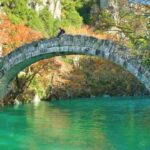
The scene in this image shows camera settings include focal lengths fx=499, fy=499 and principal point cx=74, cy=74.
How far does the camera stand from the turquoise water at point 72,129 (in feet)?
51.1

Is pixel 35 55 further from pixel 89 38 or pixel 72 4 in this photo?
pixel 72 4

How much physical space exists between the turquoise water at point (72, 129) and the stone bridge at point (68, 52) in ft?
6.64

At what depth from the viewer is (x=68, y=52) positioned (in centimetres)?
2478

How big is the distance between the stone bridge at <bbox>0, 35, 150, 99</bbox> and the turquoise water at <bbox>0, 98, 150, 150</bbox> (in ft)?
6.64

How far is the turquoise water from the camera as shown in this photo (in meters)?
15.6

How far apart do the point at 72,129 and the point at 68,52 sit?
6557 mm

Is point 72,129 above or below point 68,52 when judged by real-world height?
below

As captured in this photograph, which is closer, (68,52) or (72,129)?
(72,129)

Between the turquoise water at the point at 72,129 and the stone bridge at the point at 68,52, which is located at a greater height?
the stone bridge at the point at 68,52

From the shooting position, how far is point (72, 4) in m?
59.9

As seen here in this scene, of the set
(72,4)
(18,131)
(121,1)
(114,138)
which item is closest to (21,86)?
(18,131)

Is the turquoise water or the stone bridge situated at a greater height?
the stone bridge

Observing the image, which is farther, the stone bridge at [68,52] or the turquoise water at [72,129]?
the stone bridge at [68,52]

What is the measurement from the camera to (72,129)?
19062 millimetres
